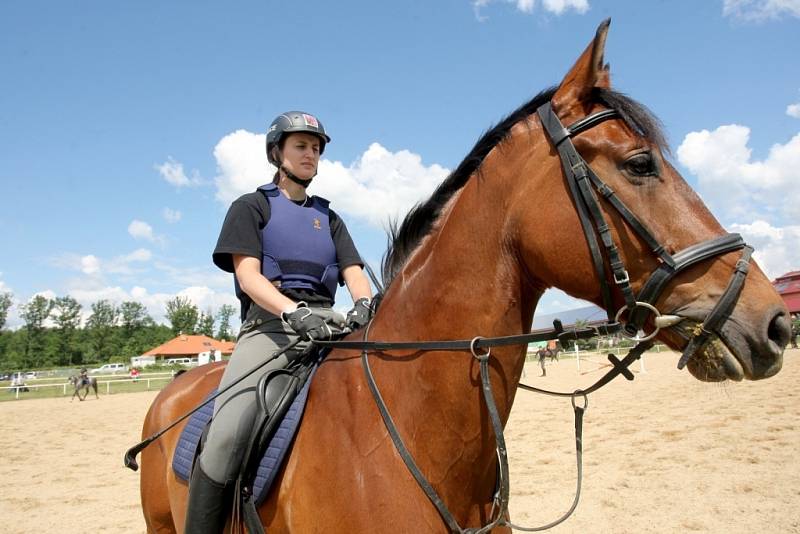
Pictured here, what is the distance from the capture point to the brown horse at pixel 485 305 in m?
1.83

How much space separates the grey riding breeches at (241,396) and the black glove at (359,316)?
0.10 meters

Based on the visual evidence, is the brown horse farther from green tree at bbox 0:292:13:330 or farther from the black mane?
green tree at bbox 0:292:13:330

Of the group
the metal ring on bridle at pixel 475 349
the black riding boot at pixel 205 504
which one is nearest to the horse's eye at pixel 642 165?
the metal ring on bridle at pixel 475 349

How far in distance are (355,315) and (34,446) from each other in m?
15.0

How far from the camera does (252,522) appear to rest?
7.96ft

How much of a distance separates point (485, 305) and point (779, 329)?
3.41ft

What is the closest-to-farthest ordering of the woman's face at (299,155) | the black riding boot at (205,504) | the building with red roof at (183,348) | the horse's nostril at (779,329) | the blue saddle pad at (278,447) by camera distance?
the horse's nostril at (779,329) → the blue saddle pad at (278,447) → the black riding boot at (205,504) → the woman's face at (299,155) → the building with red roof at (183,348)

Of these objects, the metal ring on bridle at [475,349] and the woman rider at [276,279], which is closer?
the metal ring on bridle at [475,349]

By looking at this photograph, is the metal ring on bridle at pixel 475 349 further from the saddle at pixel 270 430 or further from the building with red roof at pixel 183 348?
the building with red roof at pixel 183 348

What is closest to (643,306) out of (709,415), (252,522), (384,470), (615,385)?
(384,470)

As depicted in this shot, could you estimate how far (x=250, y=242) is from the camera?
2.79 m

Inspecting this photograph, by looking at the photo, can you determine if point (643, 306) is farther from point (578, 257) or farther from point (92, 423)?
point (92, 423)

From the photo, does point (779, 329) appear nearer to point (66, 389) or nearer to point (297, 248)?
point (297, 248)

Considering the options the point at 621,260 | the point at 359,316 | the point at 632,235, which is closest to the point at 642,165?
the point at 632,235
